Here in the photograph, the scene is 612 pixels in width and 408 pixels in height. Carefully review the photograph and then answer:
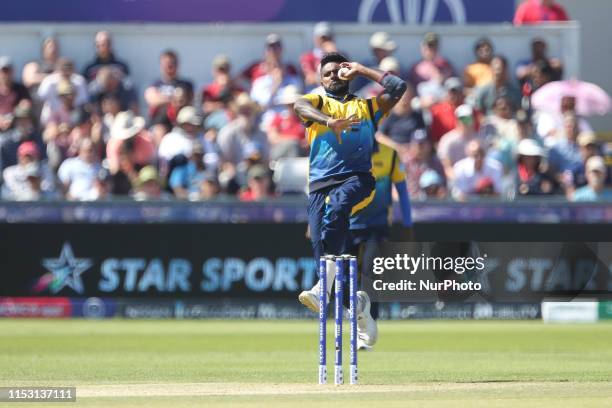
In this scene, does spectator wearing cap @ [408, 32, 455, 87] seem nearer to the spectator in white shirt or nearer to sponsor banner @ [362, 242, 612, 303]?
sponsor banner @ [362, 242, 612, 303]

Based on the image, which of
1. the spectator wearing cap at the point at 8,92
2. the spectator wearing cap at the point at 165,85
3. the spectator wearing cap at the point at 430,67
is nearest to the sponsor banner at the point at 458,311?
the spectator wearing cap at the point at 430,67

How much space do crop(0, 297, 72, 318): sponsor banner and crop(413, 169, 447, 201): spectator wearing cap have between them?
4.50 metres

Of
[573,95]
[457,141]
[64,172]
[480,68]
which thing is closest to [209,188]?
[64,172]

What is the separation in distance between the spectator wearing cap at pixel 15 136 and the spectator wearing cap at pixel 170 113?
1606 millimetres

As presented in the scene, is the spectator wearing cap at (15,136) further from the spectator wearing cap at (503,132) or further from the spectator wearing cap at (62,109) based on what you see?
the spectator wearing cap at (503,132)

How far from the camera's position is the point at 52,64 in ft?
68.0

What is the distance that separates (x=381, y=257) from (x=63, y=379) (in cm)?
248

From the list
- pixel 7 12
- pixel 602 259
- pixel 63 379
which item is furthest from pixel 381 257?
pixel 7 12

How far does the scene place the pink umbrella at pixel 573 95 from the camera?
65.8ft

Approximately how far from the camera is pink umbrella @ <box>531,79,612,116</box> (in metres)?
20.1

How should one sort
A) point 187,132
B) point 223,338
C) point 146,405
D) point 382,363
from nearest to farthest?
point 146,405
point 382,363
point 223,338
point 187,132

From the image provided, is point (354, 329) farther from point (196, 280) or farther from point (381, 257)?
point (196, 280)

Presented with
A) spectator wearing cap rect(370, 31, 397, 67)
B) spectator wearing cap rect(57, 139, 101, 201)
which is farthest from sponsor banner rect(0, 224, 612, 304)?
spectator wearing cap rect(370, 31, 397, 67)

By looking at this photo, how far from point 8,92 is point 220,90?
2.81 m
